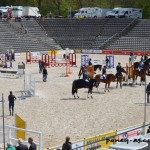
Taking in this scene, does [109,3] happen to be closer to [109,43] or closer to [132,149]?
[109,43]

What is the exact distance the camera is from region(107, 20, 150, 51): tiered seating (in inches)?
2485

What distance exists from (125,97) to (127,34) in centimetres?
3951

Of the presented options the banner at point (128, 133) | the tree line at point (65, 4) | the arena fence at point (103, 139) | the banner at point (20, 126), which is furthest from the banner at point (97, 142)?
the tree line at point (65, 4)

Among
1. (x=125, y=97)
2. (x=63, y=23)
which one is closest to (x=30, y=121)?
(x=125, y=97)

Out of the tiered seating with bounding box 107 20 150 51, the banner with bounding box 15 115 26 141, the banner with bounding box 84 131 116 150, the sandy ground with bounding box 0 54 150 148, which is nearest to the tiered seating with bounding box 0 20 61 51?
the tiered seating with bounding box 107 20 150 51

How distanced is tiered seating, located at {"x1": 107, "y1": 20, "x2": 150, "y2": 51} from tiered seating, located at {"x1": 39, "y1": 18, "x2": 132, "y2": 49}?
6.25ft

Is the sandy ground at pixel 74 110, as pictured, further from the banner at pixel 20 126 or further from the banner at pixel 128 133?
the banner at pixel 128 133

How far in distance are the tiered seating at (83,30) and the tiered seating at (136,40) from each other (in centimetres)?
190

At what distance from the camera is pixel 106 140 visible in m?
16.0

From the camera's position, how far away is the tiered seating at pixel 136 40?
6312 centimetres

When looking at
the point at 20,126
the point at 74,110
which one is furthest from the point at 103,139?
the point at 74,110

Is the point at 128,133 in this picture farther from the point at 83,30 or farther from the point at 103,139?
the point at 83,30

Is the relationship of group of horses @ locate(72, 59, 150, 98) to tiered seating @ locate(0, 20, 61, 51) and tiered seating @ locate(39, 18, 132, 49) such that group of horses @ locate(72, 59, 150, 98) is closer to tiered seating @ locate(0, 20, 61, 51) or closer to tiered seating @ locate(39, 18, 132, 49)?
tiered seating @ locate(0, 20, 61, 51)

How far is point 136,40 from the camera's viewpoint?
64.7m
